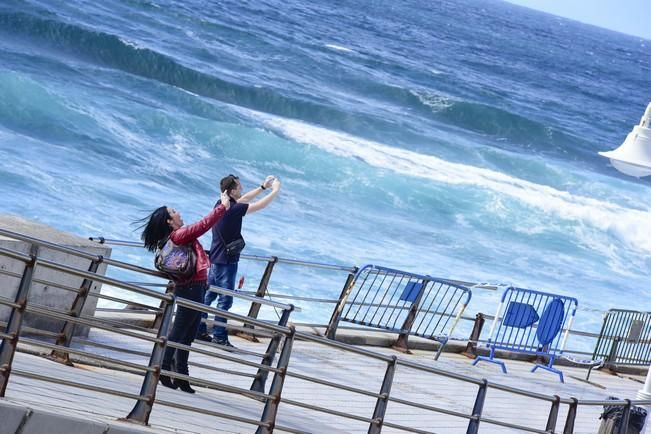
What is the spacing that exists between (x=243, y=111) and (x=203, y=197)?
13598mm

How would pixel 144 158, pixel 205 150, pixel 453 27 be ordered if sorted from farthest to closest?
pixel 453 27 < pixel 205 150 < pixel 144 158

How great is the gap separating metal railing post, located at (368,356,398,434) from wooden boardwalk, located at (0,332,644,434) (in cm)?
99

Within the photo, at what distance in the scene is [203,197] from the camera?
28938 millimetres

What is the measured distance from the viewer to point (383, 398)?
8227 mm

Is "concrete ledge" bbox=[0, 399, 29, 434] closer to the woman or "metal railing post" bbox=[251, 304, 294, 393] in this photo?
the woman

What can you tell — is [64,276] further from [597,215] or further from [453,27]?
[453,27]

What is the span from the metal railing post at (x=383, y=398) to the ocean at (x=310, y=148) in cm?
1275

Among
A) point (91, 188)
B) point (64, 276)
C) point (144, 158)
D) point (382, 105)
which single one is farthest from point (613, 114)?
point (64, 276)

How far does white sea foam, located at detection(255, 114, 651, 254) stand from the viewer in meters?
40.0

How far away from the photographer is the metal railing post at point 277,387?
7.82m

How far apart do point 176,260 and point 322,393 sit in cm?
281

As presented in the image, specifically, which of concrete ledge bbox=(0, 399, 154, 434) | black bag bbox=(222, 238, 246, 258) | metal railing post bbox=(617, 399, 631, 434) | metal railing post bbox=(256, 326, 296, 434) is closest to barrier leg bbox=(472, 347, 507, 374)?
black bag bbox=(222, 238, 246, 258)

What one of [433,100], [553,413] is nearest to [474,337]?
[553,413]

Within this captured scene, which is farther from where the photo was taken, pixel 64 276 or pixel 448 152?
pixel 448 152
